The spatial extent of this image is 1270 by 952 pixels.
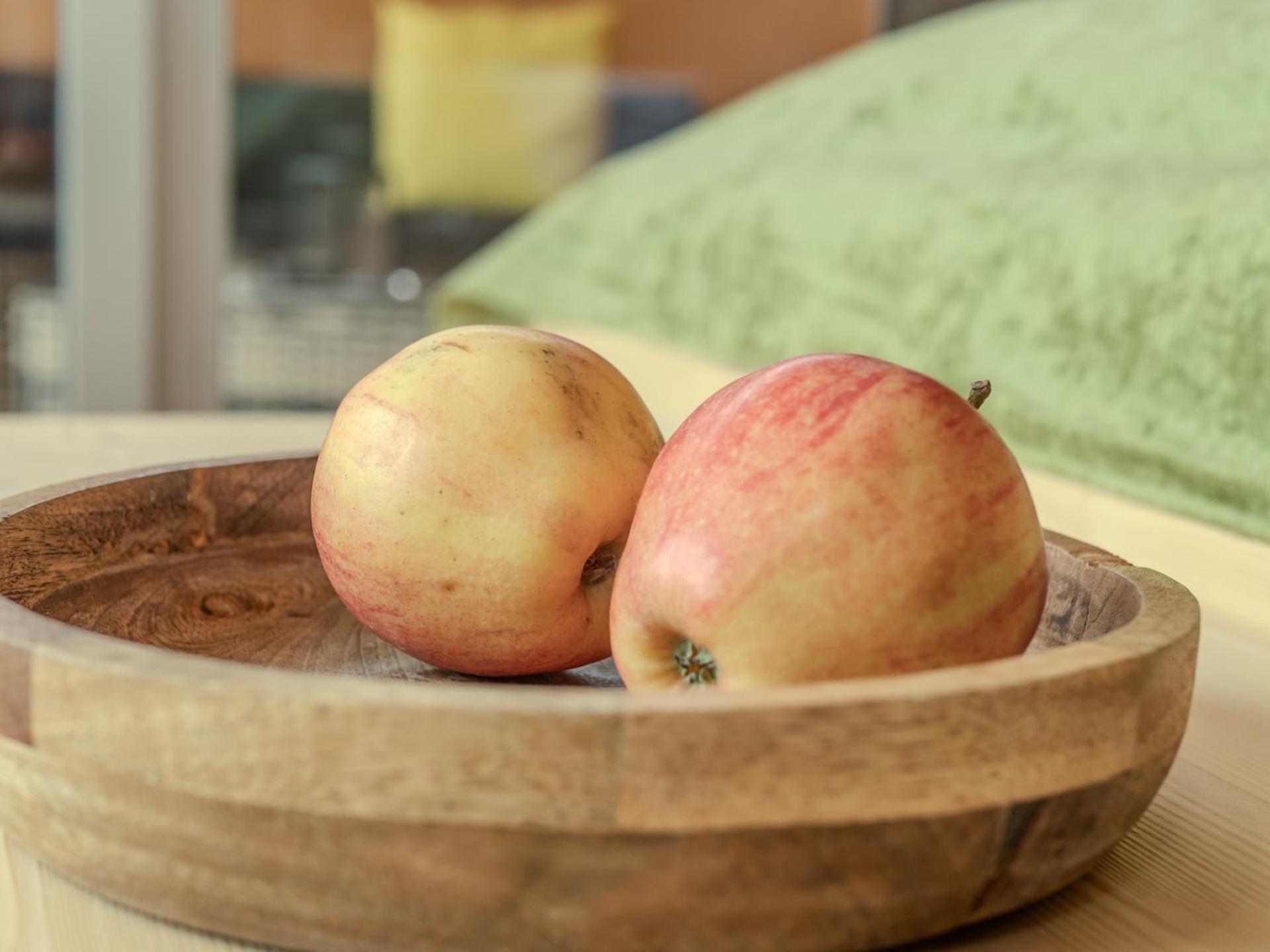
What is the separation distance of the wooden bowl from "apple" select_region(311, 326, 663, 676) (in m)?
0.13

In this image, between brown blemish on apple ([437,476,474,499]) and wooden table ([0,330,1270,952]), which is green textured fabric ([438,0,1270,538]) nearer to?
wooden table ([0,330,1270,952])

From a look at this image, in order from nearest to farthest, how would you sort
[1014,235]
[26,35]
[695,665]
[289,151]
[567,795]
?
[567,795], [695,665], [1014,235], [26,35], [289,151]

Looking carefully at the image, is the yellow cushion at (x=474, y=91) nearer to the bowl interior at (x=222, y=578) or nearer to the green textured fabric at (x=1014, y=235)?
the green textured fabric at (x=1014, y=235)

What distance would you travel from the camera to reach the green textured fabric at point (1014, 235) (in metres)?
0.76

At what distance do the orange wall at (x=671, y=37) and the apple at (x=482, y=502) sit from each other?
6.80 feet

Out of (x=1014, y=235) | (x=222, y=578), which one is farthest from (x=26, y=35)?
(x=222, y=578)

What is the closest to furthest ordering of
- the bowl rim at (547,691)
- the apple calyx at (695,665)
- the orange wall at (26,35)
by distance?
the bowl rim at (547,691) → the apple calyx at (695,665) → the orange wall at (26,35)

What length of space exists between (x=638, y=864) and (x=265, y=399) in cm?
231

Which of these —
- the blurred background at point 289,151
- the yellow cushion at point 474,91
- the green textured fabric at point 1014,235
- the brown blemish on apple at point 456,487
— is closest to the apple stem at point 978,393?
the brown blemish on apple at point 456,487

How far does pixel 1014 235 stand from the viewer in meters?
0.94

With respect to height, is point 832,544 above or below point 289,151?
above

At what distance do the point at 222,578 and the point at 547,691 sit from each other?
0.27m

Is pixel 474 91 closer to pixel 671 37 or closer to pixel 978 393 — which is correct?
pixel 671 37

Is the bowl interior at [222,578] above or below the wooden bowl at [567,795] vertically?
below
